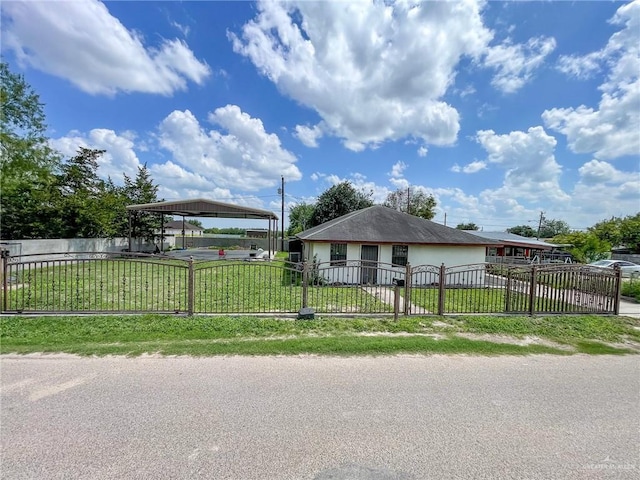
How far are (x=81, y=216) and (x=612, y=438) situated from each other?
91.0ft

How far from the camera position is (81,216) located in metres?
21.6

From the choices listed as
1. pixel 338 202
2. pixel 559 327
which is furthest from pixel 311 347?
pixel 338 202

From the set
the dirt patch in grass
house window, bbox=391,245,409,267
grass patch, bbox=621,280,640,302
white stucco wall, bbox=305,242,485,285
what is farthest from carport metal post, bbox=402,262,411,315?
grass patch, bbox=621,280,640,302

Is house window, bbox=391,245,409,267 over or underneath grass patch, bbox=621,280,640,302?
over

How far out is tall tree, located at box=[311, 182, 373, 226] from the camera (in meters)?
33.1

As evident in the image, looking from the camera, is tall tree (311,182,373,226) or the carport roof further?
tall tree (311,182,373,226)

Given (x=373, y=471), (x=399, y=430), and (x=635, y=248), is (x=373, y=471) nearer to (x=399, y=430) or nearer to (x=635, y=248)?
(x=399, y=430)

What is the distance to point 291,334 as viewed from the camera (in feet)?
18.9

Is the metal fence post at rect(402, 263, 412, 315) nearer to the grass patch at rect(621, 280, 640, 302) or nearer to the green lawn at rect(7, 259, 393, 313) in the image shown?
the green lawn at rect(7, 259, 393, 313)

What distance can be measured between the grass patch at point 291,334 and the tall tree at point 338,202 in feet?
86.8

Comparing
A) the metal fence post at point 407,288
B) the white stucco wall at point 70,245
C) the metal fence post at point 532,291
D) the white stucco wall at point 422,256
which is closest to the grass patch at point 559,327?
the metal fence post at point 532,291

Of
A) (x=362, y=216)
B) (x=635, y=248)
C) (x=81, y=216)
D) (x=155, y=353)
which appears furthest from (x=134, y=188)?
(x=635, y=248)

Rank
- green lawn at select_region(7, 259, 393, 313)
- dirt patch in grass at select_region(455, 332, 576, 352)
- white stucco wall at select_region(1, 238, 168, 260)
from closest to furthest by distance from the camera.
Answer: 1. dirt patch in grass at select_region(455, 332, 576, 352)
2. green lawn at select_region(7, 259, 393, 313)
3. white stucco wall at select_region(1, 238, 168, 260)

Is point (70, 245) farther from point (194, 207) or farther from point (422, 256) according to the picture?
point (422, 256)
